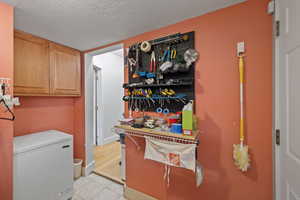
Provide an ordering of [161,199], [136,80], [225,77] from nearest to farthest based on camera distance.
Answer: [225,77]
[161,199]
[136,80]

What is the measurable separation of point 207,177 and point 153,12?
177 centimetres

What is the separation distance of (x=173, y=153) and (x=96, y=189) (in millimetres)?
1566

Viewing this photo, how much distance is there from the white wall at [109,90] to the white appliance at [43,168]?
1878 mm

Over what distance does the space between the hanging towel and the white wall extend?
2.67m

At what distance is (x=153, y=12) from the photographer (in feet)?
4.04

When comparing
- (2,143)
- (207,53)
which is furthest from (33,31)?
(207,53)

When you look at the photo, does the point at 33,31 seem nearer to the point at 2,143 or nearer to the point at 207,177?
the point at 2,143

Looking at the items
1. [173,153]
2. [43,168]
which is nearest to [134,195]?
[173,153]

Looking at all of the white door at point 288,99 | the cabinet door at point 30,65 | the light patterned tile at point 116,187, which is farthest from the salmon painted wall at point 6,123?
the white door at point 288,99

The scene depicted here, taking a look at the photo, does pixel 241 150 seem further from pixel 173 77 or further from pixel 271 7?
pixel 271 7

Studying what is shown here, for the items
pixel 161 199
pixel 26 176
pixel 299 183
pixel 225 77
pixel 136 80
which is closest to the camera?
pixel 299 183

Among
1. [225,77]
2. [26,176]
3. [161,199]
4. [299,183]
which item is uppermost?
[225,77]

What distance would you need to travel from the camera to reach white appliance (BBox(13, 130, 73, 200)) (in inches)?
50.2

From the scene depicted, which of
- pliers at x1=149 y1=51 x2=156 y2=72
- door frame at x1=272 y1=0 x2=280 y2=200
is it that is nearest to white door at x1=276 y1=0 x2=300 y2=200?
door frame at x1=272 y1=0 x2=280 y2=200
